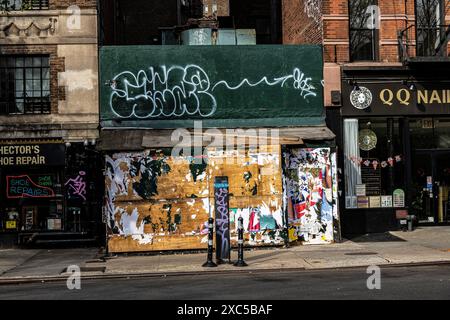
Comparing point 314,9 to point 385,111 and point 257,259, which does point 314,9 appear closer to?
point 385,111

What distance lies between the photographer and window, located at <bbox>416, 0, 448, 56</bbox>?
67.1ft

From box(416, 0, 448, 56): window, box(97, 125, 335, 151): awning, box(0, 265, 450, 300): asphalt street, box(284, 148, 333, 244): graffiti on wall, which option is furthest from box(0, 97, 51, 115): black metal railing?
box(416, 0, 448, 56): window

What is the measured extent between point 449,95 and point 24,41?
41.8 feet

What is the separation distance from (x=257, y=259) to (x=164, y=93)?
19.2 ft

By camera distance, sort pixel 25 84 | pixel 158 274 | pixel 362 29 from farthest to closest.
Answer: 1. pixel 362 29
2. pixel 25 84
3. pixel 158 274

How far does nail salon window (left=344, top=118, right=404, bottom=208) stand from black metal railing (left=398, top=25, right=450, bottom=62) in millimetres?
2129

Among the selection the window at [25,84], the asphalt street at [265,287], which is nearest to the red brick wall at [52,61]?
the window at [25,84]

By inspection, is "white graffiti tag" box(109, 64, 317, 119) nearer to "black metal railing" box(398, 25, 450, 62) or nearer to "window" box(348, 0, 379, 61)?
"window" box(348, 0, 379, 61)

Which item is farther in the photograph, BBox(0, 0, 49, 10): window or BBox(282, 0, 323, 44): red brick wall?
BBox(282, 0, 323, 44): red brick wall

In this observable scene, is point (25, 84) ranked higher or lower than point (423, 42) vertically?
lower

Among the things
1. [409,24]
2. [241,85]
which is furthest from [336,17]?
[241,85]

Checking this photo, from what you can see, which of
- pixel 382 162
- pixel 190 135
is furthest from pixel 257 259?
pixel 382 162

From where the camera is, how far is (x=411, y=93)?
19.8 m

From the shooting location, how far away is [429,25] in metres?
20.5
